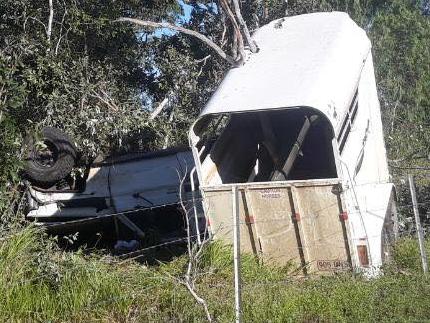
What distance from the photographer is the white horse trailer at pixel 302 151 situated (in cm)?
732

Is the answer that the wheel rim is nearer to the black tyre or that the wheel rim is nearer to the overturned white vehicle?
the black tyre

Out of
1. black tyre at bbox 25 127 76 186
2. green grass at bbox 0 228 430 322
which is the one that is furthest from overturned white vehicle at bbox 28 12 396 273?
green grass at bbox 0 228 430 322

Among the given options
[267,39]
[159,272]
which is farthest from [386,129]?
[159,272]

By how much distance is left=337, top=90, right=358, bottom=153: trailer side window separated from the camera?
7.82m

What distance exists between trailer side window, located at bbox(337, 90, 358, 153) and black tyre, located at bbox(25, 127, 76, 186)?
4.00 m

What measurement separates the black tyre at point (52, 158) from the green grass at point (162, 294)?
2674mm

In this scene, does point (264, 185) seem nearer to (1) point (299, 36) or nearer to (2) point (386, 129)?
(1) point (299, 36)

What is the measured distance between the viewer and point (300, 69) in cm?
805

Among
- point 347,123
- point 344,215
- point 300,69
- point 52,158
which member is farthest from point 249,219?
point 52,158

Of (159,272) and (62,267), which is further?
(159,272)

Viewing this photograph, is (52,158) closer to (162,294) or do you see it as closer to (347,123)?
(162,294)

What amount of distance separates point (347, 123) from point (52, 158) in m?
4.46

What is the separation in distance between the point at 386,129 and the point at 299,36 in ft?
27.7

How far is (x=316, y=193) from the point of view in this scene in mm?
7289
